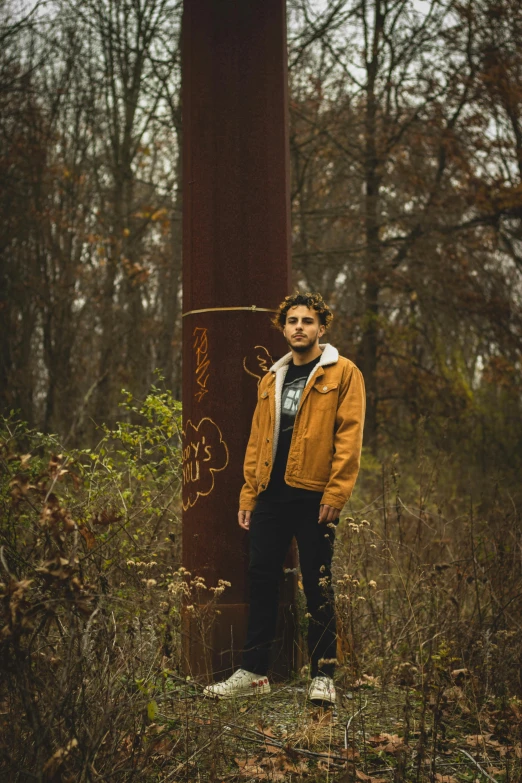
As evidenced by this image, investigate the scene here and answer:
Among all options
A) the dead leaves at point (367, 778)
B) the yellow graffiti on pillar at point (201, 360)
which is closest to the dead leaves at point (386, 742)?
the dead leaves at point (367, 778)

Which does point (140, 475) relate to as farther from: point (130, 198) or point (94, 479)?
point (130, 198)

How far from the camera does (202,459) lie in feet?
16.5

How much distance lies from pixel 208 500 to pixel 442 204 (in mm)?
12325

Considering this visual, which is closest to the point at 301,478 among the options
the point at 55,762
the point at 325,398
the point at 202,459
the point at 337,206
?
the point at 325,398

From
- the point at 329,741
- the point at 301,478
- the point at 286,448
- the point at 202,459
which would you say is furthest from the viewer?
the point at 202,459

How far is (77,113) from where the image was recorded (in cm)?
1539

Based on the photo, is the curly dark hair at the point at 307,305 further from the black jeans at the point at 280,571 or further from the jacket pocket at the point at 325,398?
the black jeans at the point at 280,571

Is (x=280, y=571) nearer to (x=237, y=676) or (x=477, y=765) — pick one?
(x=237, y=676)

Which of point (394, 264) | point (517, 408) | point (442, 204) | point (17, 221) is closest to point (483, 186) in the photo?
point (442, 204)

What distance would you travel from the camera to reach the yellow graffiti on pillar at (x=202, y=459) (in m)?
5.00

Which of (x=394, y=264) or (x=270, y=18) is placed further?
(x=394, y=264)

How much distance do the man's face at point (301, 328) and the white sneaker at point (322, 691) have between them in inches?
67.7

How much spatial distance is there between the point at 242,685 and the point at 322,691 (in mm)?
458

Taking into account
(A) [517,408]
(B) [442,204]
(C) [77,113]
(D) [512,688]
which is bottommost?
(D) [512,688]
